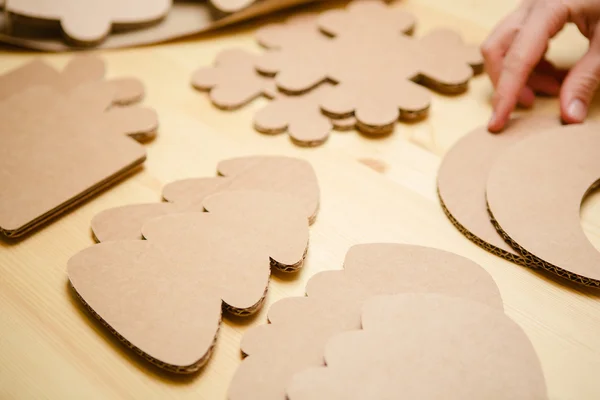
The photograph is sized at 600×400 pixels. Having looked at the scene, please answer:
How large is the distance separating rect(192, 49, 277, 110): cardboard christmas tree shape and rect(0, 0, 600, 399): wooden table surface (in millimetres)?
25

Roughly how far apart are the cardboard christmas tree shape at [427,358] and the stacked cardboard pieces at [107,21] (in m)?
0.81

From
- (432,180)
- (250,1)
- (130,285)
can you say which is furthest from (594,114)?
(130,285)

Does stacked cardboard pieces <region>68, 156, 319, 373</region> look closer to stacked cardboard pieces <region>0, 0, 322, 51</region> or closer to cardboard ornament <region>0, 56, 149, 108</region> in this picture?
cardboard ornament <region>0, 56, 149, 108</region>

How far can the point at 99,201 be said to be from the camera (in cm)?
87

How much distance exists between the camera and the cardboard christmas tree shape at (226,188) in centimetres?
80

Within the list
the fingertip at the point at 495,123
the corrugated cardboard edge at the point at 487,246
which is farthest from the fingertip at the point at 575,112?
the corrugated cardboard edge at the point at 487,246

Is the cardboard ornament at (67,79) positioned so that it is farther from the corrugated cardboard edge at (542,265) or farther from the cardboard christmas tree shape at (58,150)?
the corrugated cardboard edge at (542,265)

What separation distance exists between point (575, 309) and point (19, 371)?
0.74 metres

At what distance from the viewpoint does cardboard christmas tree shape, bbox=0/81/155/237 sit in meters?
0.82

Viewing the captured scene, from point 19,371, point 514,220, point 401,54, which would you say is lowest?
point 19,371

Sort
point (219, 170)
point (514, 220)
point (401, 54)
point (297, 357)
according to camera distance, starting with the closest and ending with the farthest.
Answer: point (297, 357)
point (514, 220)
point (219, 170)
point (401, 54)

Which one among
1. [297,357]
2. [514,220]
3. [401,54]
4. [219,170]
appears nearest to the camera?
[297,357]

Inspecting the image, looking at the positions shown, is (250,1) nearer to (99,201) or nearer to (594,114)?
(99,201)

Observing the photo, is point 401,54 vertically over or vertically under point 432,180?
over
